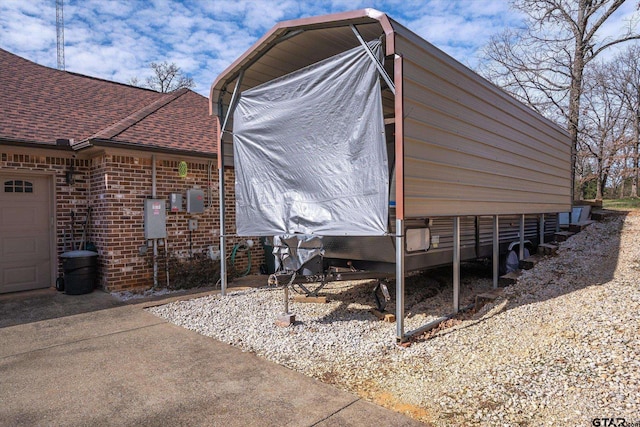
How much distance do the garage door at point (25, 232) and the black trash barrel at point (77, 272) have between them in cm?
71

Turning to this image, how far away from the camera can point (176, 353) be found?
414 centimetres

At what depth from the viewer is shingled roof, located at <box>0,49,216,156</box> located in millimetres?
7012

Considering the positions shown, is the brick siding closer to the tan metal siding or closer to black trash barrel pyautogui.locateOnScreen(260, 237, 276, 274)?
black trash barrel pyautogui.locateOnScreen(260, 237, 276, 274)

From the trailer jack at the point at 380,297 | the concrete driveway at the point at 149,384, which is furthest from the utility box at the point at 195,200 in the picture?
the trailer jack at the point at 380,297

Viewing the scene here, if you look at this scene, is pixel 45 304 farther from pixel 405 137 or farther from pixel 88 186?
pixel 405 137

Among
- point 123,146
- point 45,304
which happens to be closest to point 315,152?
A: point 123,146

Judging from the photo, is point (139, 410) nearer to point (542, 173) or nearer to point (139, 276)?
point (139, 276)

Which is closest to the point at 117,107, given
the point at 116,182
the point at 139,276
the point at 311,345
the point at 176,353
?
the point at 116,182

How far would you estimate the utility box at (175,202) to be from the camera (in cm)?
755

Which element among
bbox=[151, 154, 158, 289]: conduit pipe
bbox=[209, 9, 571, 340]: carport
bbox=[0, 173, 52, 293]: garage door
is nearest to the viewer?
bbox=[209, 9, 571, 340]: carport

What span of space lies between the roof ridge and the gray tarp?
2.52 m

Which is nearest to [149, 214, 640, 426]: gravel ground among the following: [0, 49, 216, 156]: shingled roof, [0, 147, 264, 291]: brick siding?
[0, 147, 264, 291]: brick siding

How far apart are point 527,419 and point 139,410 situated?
2.82 metres

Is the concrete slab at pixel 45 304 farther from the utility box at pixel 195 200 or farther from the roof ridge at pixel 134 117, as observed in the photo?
the roof ridge at pixel 134 117
